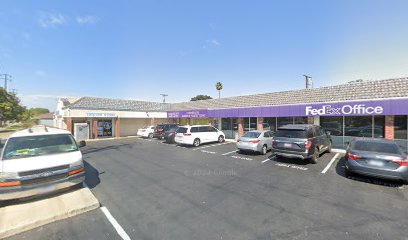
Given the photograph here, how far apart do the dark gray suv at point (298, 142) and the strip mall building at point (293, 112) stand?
4360 millimetres

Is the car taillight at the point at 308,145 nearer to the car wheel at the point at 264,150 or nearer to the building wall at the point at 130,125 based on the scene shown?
the car wheel at the point at 264,150

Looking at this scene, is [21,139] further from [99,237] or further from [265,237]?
[265,237]

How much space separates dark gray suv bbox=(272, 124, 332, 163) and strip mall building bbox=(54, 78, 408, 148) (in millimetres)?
4360

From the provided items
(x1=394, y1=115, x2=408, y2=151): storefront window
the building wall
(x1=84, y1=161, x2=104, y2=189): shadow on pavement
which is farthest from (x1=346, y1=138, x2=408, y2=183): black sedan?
the building wall

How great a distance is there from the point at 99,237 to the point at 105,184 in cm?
342

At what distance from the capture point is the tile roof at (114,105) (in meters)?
23.2

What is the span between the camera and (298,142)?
870 cm

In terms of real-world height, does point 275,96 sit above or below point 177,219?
above

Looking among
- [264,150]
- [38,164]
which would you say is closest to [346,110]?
[264,150]

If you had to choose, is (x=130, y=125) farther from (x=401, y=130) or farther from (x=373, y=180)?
(x=401, y=130)

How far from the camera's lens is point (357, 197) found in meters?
5.45

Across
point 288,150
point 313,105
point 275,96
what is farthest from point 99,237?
point 275,96

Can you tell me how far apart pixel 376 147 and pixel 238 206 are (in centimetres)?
566

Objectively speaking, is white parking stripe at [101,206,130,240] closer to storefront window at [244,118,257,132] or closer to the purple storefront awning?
the purple storefront awning
